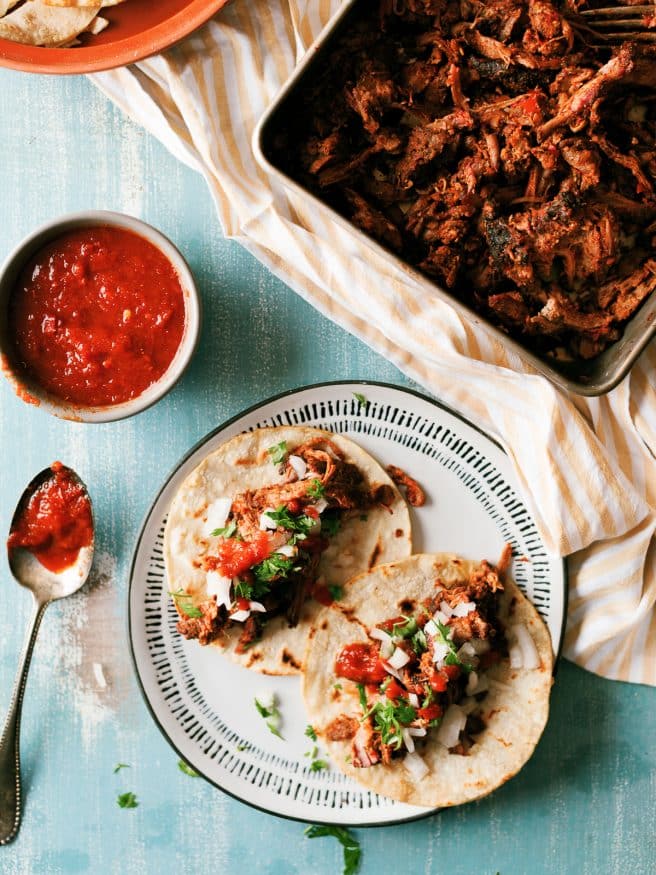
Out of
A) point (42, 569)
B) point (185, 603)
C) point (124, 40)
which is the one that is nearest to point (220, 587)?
point (185, 603)

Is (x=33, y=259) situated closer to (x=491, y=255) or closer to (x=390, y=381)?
(x=390, y=381)

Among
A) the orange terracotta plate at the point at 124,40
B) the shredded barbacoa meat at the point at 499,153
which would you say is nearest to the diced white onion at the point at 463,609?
the shredded barbacoa meat at the point at 499,153

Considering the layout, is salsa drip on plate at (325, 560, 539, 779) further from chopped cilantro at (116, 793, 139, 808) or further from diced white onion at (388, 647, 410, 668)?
chopped cilantro at (116, 793, 139, 808)

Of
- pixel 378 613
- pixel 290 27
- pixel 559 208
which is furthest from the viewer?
pixel 378 613

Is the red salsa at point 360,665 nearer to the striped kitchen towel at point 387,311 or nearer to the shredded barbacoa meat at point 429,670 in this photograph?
the shredded barbacoa meat at point 429,670

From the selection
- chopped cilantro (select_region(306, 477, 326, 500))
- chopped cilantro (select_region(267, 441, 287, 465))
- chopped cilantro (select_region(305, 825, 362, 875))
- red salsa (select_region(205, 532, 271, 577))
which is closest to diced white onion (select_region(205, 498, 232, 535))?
red salsa (select_region(205, 532, 271, 577))

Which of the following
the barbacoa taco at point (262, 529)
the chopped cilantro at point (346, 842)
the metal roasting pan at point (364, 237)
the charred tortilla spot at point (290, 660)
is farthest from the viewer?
the chopped cilantro at point (346, 842)

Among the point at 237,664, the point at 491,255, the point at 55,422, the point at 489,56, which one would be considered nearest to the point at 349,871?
the point at 237,664
